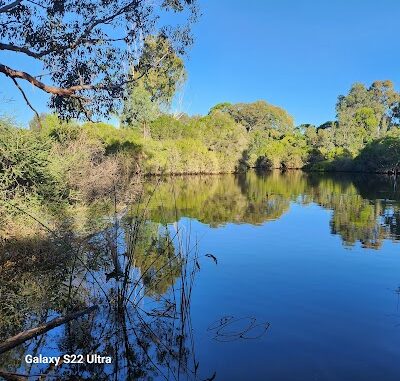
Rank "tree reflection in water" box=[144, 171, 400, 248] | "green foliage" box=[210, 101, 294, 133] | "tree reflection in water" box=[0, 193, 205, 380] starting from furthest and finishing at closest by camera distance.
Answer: "green foliage" box=[210, 101, 294, 133], "tree reflection in water" box=[144, 171, 400, 248], "tree reflection in water" box=[0, 193, 205, 380]

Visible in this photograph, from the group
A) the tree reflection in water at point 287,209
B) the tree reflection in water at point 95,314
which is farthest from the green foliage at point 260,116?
the tree reflection in water at point 95,314

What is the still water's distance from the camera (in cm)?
478

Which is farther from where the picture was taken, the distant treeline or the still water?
the distant treeline

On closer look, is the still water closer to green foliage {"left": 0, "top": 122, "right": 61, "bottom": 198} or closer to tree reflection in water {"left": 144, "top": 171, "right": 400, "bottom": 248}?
green foliage {"left": 0, "top": 122, "right": 61, "bottom": 198}

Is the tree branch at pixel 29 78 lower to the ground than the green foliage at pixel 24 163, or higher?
higher

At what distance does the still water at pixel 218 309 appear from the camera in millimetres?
4781

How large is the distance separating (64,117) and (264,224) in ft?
25.2

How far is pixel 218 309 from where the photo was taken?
263 inches

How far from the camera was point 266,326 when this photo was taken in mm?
6012

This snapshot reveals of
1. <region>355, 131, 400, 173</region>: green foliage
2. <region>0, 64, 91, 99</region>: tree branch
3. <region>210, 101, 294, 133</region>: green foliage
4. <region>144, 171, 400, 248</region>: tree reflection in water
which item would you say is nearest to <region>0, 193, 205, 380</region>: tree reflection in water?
<region>0, 64, 91, 99</region>: tree branch

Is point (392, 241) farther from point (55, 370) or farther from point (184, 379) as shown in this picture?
point (55, 370)

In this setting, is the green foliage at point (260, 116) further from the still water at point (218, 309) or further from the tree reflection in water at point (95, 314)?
the tree reflection in water at point (95, 314)

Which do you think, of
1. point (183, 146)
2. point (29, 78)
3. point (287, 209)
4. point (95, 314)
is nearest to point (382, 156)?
point (183, 146)

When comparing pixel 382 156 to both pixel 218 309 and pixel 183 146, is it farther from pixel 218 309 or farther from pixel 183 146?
pixel 218 309
